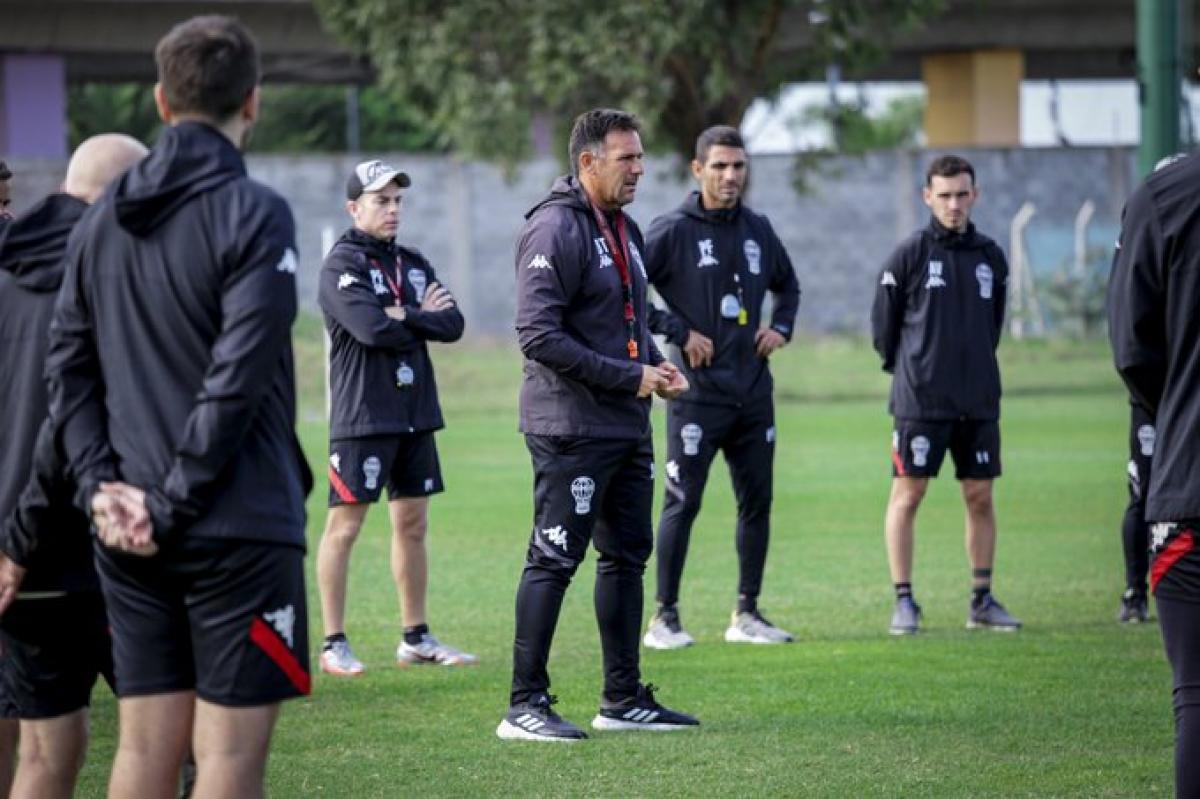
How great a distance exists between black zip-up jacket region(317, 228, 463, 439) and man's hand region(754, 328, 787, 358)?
1.68 meters

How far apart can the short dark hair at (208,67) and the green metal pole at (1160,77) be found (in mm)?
8683

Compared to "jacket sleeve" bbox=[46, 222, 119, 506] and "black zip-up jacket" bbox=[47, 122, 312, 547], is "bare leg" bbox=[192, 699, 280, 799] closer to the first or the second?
"black zip-up jacket" bbox=[47, 122, 312, 547]

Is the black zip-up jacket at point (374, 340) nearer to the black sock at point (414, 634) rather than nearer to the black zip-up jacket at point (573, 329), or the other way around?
the black sock at point (414, 634)

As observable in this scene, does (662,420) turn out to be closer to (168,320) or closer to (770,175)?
(770,175)

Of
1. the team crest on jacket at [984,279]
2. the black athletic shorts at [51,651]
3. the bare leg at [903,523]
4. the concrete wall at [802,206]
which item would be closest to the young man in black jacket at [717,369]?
the bare leg at [903,523]

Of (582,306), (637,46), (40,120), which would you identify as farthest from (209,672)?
(40,120)

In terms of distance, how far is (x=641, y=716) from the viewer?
27.2 feet

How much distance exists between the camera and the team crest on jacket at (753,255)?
10.8m

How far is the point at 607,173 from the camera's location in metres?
8.13

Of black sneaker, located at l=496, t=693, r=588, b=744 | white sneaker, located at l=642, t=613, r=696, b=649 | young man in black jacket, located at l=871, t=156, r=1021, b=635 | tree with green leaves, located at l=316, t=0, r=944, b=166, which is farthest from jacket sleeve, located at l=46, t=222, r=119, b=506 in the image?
tree with green leaves, located at l=316, t=0, r=944, b=166

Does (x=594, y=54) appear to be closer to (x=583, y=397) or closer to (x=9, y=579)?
(x=583, y=397)

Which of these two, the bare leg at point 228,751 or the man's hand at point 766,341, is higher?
the man's hand at point 766,341

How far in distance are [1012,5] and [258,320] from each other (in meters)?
40.3

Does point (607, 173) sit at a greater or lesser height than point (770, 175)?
lesser
